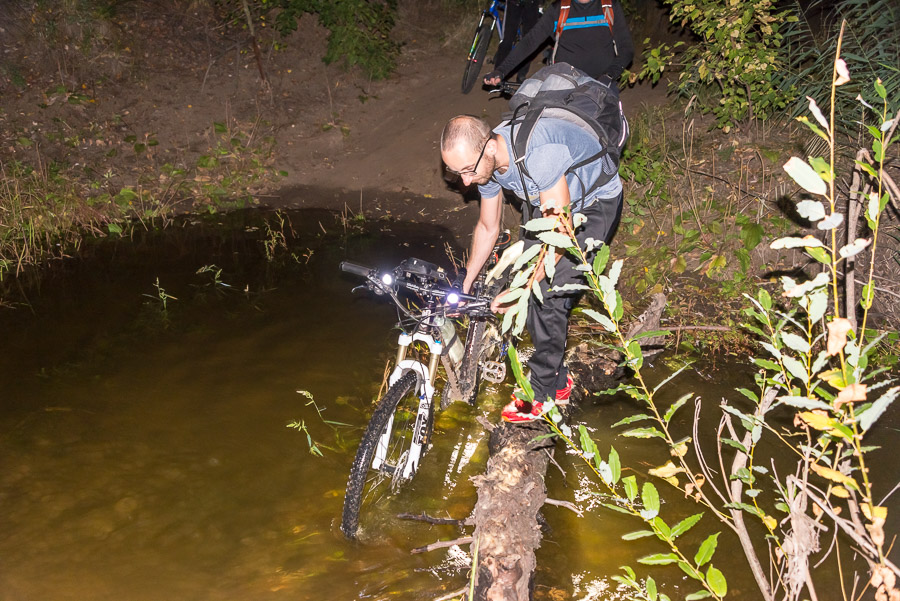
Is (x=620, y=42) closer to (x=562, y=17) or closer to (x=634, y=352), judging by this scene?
(x=562, y=17)

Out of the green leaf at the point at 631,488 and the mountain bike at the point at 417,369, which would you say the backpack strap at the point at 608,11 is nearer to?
the mountain bike at the point at 417,369

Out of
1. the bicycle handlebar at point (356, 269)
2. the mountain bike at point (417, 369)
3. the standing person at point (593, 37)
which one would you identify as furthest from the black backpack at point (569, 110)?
the standing person at point (593, 37)

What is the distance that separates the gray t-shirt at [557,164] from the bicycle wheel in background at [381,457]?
4.17 feet

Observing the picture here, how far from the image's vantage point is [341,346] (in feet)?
19.6

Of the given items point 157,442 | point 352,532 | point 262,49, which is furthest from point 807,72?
point 262,49

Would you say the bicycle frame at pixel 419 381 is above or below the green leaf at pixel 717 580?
below

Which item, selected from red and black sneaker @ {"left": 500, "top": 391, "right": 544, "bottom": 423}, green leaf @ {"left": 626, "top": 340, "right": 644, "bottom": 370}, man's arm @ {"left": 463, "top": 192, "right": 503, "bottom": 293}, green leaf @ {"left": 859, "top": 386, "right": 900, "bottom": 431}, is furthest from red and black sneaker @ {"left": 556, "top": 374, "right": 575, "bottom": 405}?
green leaf @ {"left": 859, "top": 386, "right": 900, "bottom": 431}

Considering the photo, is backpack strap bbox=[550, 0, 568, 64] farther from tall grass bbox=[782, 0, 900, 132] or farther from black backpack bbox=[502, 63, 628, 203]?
black backpack bbox=[502, 63, 628, 203]

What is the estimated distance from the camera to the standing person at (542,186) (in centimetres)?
320

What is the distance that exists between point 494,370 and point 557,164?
194 centimetres

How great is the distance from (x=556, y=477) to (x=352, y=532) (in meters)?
1.49

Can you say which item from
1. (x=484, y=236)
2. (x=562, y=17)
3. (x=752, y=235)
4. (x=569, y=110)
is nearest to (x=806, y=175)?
(x=569, y=110)

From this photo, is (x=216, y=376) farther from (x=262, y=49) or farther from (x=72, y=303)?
(x=262, y=49)

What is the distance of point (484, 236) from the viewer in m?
3.94
